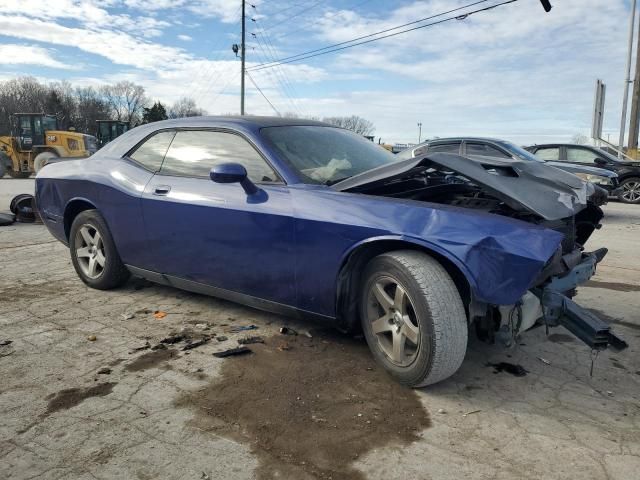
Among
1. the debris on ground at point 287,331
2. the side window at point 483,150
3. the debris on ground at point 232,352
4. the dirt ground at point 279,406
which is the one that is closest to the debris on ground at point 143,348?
the dirt ground at point 279,406

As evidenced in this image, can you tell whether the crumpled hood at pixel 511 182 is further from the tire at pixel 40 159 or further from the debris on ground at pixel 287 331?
the tire at pixel 40 159

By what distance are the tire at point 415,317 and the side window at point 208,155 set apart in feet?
3.37

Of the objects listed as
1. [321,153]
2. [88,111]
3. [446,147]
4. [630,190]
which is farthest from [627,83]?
[88,111]

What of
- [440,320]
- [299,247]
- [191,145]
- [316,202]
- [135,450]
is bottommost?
[135,450]

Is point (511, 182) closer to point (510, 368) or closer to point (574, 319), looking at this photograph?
point (574, 319)

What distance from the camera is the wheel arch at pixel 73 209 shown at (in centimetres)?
453

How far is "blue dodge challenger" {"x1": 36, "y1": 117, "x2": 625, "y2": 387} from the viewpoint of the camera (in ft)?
8.43

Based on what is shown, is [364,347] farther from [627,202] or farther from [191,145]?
[627,202]

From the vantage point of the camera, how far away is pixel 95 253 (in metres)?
4.54

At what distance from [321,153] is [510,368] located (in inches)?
72.6

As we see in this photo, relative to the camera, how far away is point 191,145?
392cm

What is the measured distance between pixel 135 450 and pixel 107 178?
2.66m

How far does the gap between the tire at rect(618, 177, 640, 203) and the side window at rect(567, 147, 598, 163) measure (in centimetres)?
149

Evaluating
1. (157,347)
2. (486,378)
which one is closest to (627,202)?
(486,378)
